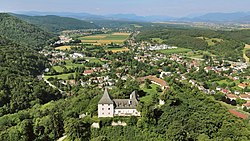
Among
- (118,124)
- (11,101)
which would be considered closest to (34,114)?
(11,101)

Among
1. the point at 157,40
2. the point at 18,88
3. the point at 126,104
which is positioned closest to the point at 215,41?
the point at 157,40

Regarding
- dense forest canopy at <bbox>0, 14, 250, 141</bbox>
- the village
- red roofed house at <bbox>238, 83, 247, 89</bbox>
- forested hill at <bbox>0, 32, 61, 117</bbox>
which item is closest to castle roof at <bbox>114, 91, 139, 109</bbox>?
dense forest canopy at <bbox>0, 14, 250, 141</bbox>

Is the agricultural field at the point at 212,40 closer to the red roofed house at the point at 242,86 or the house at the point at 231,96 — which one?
the red roofed house at the point at 242,86

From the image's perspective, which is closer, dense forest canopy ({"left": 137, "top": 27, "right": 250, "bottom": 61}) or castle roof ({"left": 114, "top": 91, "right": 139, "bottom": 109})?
castle roof ({"left": 114, "top": 91, "right": 139, "bottom": 109})

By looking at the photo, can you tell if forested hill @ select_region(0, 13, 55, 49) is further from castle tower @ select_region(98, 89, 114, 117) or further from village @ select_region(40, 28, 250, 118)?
castle tower @ select_region(98, 89, 114, 117)

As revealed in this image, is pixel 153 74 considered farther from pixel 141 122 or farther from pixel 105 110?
pixel 141 122

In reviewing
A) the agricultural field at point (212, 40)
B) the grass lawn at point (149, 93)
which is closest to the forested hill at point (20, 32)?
the agricultural field at point (212, 40)

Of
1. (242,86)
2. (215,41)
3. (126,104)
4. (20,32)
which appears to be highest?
(20,32)
